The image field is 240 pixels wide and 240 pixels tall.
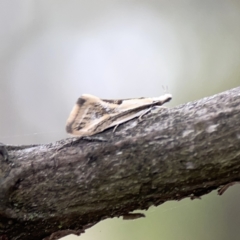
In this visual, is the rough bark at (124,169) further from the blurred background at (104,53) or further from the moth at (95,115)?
the blurred background at (104,53)

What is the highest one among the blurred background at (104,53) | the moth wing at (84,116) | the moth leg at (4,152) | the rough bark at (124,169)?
the blurred background at (104,53)

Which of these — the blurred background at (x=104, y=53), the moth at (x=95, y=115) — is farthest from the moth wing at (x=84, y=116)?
the blurred background at (x=104, y=53)

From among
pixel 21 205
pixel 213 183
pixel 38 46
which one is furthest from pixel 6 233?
pixel 38 46

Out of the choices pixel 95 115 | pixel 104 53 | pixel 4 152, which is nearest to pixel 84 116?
pixel 95 115

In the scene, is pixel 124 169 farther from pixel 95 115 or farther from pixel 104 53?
pixel 104 53

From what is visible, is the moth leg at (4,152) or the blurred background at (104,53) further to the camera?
the blurred background at (104,53)

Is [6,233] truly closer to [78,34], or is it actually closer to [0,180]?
[0,180]

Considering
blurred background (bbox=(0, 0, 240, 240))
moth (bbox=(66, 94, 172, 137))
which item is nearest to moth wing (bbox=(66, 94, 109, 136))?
moth (bbox=(66, 94, 172, 137))
